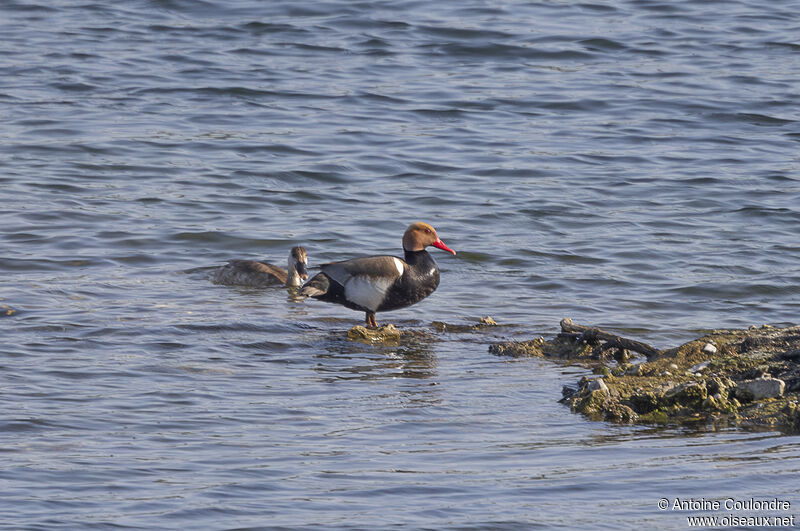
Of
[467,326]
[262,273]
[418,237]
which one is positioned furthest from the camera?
[262,273]

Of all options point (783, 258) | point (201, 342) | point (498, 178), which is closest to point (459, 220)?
point (498, 178)

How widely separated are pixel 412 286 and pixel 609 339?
1894 mm

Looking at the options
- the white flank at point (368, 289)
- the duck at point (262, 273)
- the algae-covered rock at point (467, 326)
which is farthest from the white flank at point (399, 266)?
the duck at point (262, 273)

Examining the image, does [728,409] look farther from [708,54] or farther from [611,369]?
[708,54]

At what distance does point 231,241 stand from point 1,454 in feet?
24.2

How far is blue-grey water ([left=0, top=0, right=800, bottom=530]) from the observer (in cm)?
646

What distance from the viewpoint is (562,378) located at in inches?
353

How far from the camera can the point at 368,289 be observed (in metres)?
10.6

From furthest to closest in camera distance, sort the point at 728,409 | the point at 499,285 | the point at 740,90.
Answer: the point at 740,90 → the point at 499,285 → the point at 728,409

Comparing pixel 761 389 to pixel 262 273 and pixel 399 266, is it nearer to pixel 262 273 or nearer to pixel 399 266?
pixel 399 266

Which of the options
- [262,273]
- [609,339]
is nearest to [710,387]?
[609,339]

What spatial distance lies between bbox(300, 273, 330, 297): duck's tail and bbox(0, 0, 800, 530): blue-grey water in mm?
302

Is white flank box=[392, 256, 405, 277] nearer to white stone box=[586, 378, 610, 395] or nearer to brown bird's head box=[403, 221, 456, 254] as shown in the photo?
brown bird's head box=[403, 221, 456, 254]

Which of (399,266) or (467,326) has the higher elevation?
(399,266)
